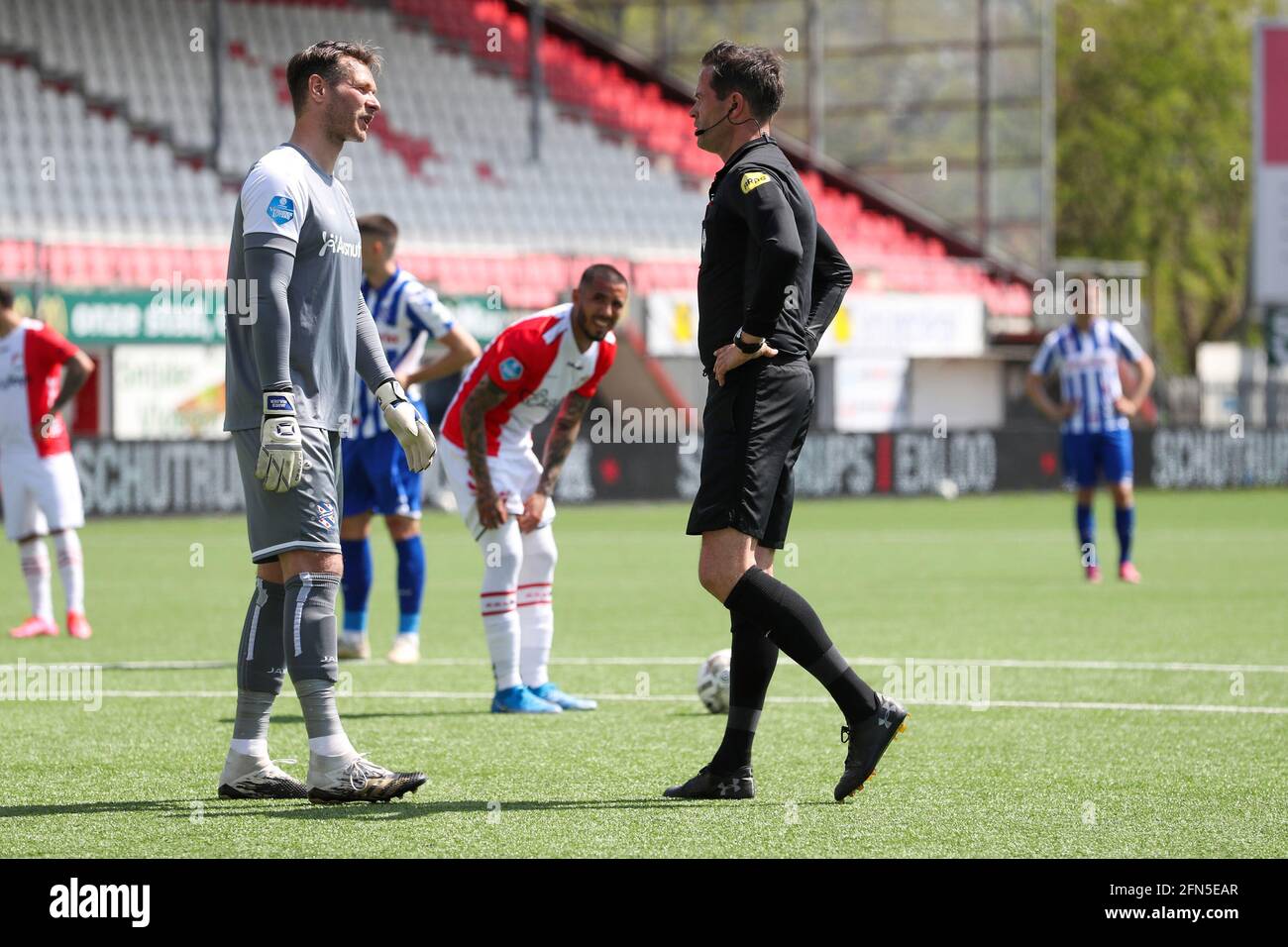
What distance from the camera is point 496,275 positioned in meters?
29.6

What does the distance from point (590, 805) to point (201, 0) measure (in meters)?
29.3

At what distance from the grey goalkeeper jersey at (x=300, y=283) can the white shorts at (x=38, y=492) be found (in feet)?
19.8

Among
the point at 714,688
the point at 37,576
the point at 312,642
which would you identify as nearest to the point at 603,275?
the point at 714,688

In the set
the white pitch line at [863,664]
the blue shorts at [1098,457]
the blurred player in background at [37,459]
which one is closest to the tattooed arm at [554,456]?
the white pitch line at [863,664]

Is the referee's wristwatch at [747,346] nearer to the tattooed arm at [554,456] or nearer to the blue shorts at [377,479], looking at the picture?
the tattooed arm at [554,456]

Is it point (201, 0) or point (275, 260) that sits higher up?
point (201, 0)

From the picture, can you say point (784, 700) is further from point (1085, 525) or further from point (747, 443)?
point (1085, 525)

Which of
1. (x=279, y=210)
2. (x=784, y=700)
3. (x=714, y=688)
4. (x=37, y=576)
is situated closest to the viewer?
(x=279, y=210)

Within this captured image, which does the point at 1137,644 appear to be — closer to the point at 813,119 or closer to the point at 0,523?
the point at 0,523

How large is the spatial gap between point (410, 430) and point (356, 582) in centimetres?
447

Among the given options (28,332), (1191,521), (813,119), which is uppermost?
(813,119)

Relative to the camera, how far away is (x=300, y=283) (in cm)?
577

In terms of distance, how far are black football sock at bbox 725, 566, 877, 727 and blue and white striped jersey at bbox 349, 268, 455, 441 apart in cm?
412
